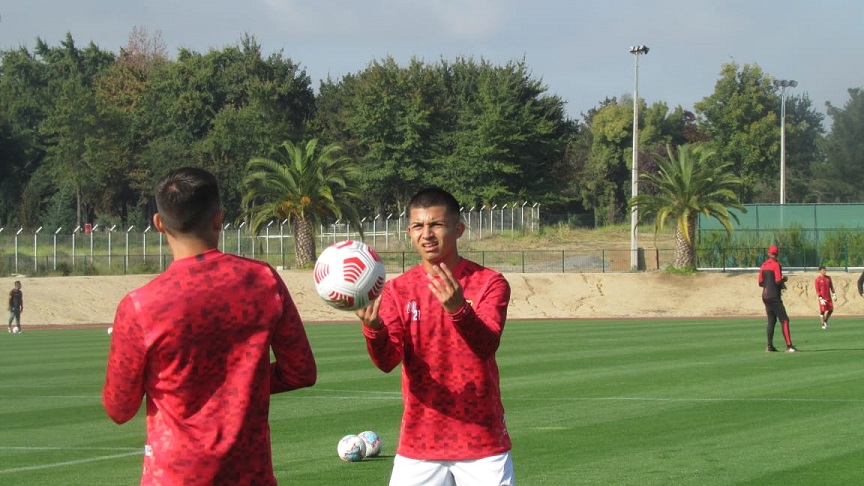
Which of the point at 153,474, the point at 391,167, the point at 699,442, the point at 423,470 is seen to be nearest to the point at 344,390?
the point at 699,442

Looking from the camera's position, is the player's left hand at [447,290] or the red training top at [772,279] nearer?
the player's left hand at [447,290]

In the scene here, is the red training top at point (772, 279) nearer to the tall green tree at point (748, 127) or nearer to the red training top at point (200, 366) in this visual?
the red training top at point (200, 366)

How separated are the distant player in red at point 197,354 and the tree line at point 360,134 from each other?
238 feet

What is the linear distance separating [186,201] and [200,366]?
2.08ft

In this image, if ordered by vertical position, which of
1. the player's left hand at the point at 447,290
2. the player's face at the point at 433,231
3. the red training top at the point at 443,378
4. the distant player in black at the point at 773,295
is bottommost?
the distant player in black at the point at 773,295

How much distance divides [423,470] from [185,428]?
1726 millimetres

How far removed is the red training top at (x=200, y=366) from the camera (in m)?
4.21

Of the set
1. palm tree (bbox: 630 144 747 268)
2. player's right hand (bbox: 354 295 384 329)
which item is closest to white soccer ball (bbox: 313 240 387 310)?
player's right hand (bbox: 354 295 384 329)

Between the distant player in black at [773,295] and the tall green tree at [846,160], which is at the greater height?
the tall green tree at [846,160]

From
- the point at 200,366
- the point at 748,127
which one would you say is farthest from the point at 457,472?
the point at 748,127

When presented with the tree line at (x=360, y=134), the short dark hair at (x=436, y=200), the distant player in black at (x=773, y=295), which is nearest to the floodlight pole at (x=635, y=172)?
the tree line at (x=360, y=134)

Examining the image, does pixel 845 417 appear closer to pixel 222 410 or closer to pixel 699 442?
pixel 699 442

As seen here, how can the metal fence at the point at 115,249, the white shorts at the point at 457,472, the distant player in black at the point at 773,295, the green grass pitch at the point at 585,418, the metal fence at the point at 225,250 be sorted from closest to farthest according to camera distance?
the white shorts at the point at 457,472, the green grass pitch at the point at 585,418, the distant player in black at the point at 773,295, the metal fence at the point at 115,249, the metal fence at the point at 225,250

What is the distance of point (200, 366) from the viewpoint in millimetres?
4242
